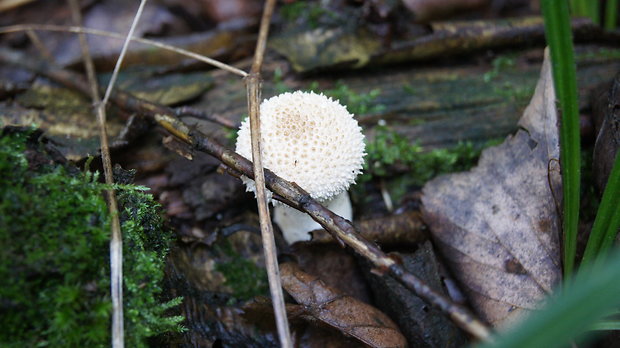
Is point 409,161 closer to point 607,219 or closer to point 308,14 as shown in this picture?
point 607,219

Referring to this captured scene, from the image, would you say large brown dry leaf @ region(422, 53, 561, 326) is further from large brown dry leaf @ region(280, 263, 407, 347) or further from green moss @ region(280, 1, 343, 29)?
Answer: green moss @ region(280, 1, 343, 29)

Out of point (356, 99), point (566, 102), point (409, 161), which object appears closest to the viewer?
point (566, 102)

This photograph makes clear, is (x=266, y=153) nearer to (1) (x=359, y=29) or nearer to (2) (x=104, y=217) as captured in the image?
(2) (x=104, y=217)

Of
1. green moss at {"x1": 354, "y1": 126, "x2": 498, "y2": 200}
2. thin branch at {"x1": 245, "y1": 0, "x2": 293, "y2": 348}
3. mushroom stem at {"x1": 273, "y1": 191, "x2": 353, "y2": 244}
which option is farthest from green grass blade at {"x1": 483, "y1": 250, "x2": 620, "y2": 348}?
green moss at {"x1": 354, "y1": 126, "x2": 498, "y2": 200}

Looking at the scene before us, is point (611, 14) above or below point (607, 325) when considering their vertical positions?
above

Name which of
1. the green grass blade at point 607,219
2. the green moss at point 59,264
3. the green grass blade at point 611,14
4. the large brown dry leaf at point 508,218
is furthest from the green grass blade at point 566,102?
the green grass blade at point 611,14

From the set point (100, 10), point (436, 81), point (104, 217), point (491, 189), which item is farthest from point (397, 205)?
point (100, 10)

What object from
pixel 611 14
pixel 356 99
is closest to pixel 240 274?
pixel 356 99

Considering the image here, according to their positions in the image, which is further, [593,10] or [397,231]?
[593,10]
